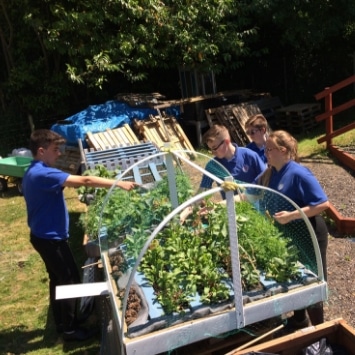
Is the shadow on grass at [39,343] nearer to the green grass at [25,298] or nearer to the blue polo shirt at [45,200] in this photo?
the green grass at [25,298]

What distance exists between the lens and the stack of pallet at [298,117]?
11445 millimetres

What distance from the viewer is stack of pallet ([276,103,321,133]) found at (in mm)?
11445

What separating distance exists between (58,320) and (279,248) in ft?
8.12

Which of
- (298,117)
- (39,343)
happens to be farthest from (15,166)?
(298,117)

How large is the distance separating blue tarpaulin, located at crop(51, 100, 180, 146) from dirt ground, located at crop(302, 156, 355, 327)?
14.0 ft

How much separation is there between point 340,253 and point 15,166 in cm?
613

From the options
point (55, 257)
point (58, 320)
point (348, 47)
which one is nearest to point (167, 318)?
point (55, 257)

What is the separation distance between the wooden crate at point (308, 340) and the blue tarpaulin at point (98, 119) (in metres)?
7.36

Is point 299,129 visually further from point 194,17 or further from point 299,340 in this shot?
point 299,340

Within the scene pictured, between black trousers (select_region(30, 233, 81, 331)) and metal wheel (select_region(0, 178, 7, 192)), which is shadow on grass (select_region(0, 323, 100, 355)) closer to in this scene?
black trousers (select_region(30, 233, 81, 331))

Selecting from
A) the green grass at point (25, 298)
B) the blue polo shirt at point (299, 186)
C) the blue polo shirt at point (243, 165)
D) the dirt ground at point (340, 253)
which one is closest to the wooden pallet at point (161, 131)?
the green grass at point (25, 298)

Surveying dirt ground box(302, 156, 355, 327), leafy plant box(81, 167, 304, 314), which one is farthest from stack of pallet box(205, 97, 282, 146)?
leafy plant box(81, 167, 304, 314)

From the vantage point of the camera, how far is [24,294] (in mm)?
5203

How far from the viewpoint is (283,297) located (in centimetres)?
264
